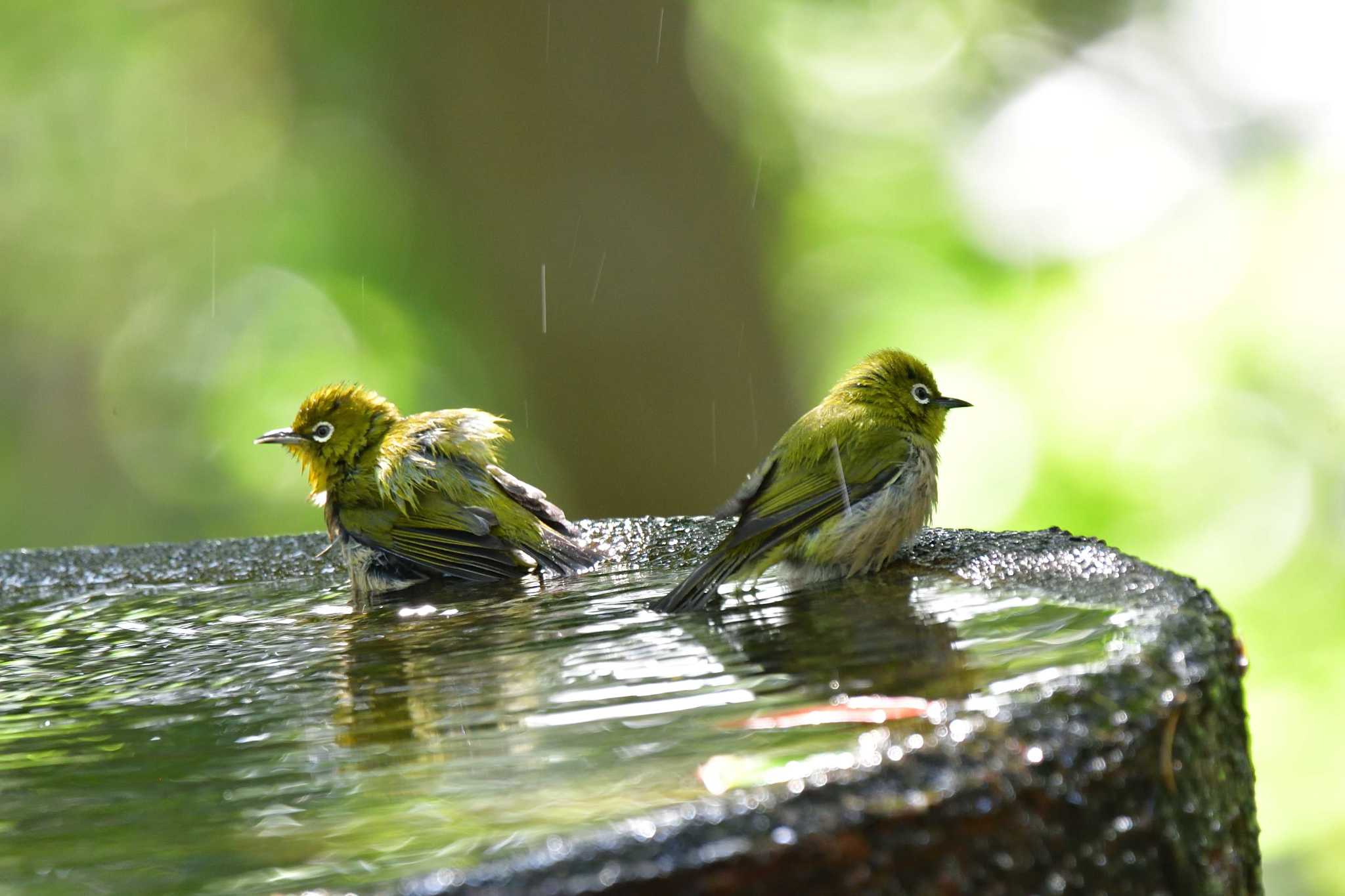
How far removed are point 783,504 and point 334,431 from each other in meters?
1.83

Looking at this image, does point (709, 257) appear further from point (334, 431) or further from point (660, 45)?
point (334, 431)

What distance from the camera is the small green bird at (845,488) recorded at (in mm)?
3363

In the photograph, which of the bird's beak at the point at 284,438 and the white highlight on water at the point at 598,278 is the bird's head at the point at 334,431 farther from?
the white highlight on water at the point at 598,278

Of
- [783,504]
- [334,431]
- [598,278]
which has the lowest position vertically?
[783,504]

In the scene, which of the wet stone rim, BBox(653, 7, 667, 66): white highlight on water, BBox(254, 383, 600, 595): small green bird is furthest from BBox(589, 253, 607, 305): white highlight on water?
the wet stone rim

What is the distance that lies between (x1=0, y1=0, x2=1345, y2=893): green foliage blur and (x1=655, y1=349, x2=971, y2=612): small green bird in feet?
9.62

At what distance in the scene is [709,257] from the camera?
7.18 metres

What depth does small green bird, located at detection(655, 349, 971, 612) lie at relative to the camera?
11.0ft

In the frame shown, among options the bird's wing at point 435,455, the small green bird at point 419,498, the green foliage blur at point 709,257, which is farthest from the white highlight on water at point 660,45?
the bird's wing at point 435,455

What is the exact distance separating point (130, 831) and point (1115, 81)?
37.2 ft

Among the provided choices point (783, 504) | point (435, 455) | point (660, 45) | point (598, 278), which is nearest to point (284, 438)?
point (435, 455)

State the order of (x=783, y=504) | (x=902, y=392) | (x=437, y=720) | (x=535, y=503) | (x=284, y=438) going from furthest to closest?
(x=284, y=438), (x=535, y=503), (x=902, y=392), (x=783, y=504), (x=437, y=720)

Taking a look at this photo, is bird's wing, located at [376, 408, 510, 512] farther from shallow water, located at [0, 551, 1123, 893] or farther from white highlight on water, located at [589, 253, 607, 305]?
white highlight on water, located at [589, 253, 607, 305]

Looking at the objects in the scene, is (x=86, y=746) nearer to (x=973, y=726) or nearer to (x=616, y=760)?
(x=616, y=760)
